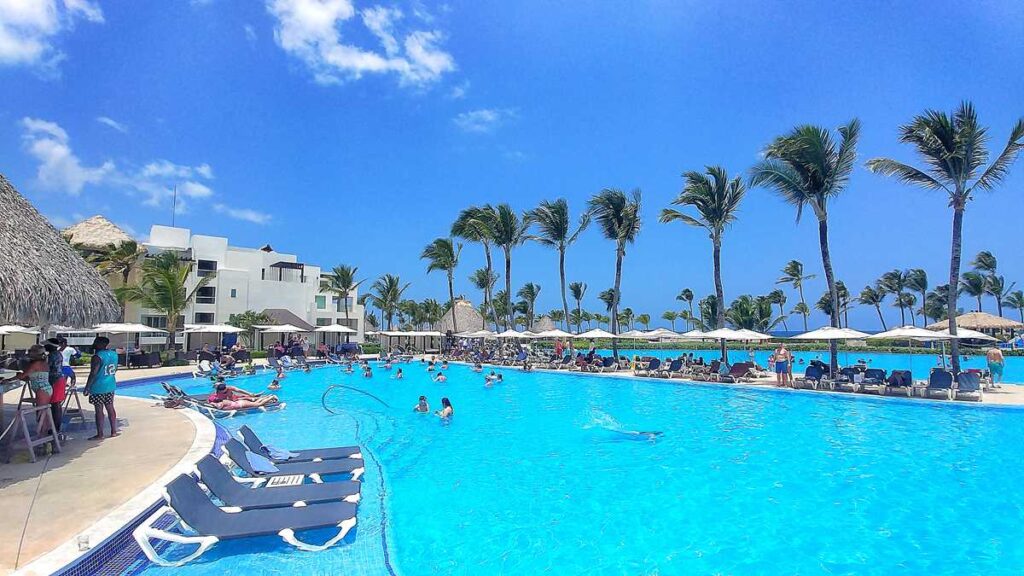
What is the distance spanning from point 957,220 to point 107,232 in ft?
168

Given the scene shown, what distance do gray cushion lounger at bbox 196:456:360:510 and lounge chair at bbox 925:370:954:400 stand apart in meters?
15.6

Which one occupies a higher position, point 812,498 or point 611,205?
point 611,205

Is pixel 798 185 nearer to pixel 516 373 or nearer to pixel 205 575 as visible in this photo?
pixel 516 373

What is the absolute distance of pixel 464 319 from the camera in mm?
55000

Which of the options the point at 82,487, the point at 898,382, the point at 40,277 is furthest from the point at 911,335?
the point at 40,277

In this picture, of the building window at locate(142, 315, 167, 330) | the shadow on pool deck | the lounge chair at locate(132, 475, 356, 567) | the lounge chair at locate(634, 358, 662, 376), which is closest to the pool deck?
the shadow on pool deck

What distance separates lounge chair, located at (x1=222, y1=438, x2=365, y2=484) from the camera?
22.7 feet

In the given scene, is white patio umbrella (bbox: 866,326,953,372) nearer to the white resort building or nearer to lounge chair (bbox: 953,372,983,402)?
lounge chair (bbox: 953,372,983,402)

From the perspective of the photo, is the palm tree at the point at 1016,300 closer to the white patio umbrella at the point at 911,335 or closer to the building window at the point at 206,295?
the white patio umbrella at the point at 911,335

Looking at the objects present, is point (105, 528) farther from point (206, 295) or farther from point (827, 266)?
point (206, 295)

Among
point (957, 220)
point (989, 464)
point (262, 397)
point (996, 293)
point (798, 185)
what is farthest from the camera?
point (996, 293)

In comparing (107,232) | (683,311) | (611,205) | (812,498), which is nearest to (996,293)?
(683,311)

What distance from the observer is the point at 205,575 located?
15.7ft

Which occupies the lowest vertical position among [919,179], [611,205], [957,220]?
[957,220]
